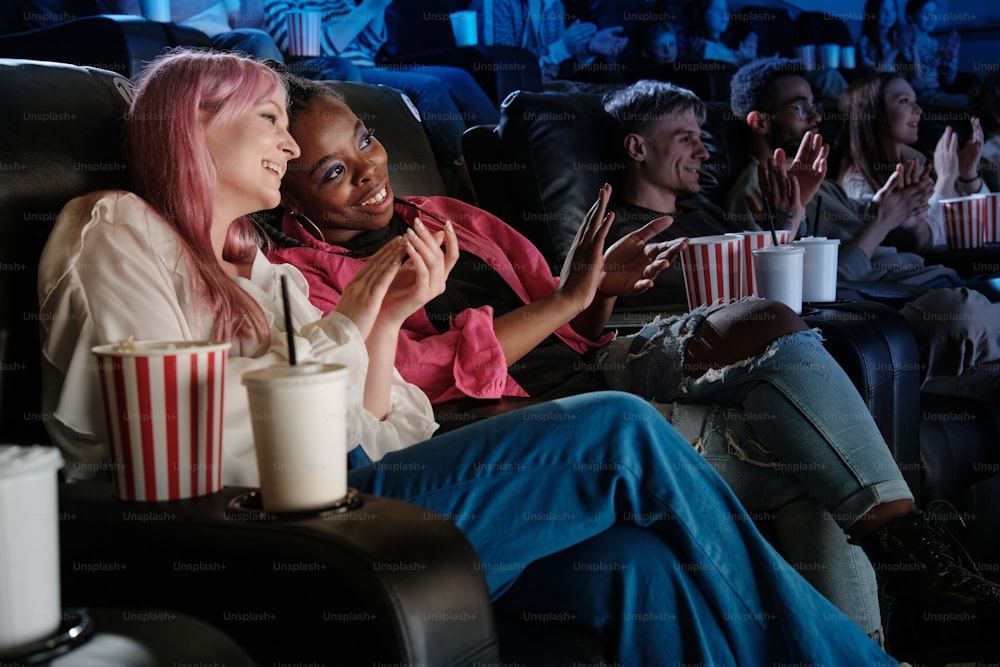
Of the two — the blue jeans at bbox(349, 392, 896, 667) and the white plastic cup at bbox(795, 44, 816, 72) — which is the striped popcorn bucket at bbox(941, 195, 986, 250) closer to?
the blue jeans at bbox(349, 392, 896, 667)

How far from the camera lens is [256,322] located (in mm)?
1193

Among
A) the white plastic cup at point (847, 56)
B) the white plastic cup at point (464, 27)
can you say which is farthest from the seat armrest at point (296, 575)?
the white plastic cup at point (847, 56)

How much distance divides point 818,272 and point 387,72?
2.18 meters

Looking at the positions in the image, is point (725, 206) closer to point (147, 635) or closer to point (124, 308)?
point (124, 308)

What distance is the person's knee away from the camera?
5.03ft

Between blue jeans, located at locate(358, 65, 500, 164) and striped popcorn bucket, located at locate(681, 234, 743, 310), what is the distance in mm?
1135

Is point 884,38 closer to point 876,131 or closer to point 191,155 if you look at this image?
point 876,131

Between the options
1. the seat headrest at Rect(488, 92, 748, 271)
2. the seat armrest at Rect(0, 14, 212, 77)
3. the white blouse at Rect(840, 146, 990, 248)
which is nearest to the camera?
the seat headrest at Rect(488, 92, 748, 271)

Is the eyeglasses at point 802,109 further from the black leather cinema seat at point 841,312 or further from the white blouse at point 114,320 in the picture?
the white blouse at point 114,320

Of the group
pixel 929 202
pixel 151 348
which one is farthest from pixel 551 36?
pixel 151 348

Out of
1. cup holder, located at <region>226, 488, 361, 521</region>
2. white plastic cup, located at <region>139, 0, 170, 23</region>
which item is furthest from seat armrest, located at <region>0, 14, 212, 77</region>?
cup holder, located at <region>226, 488, 361, 521</region>

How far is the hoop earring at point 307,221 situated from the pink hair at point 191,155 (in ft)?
1.59

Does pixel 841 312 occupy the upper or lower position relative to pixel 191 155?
lower

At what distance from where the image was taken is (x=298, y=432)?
80 centimetres
